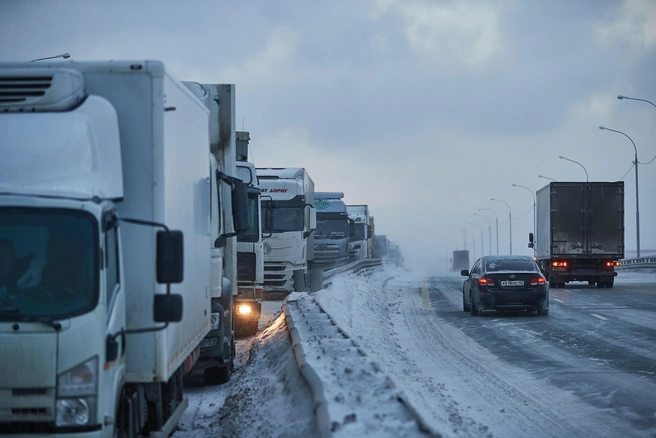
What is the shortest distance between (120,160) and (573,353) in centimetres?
1031

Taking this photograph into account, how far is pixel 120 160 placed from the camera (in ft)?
21.0

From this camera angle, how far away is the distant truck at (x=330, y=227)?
40406 millimetres

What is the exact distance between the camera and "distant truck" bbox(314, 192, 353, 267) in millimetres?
40406

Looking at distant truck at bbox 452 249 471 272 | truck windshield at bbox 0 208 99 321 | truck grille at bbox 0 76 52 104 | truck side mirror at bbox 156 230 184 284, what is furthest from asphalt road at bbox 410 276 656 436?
distant truck at bbox 452 249 471 272

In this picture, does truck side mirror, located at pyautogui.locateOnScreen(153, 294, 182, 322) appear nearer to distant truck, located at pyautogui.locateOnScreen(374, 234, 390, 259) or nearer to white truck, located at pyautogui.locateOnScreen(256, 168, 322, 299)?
white truck, located at pyautogui.locateOnScreen(256, 168, 322, 299)

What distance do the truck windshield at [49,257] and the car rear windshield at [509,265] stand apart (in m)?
17.7

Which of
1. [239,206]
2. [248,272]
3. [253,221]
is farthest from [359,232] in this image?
[239,206]

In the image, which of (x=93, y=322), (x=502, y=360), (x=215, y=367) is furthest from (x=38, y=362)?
(x=502, y=360)

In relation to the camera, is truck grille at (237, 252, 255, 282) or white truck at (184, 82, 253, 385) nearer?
white truck at (184, 82, 253, 385)

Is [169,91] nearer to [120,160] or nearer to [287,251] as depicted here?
[120,160]

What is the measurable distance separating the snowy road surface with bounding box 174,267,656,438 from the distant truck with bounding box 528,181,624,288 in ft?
43.9

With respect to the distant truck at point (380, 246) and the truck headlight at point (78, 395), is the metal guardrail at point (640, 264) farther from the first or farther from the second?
the truck headlight at point (78, 395)

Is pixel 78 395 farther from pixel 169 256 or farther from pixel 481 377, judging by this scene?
pixel 481 377

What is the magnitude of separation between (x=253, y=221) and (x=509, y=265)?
26.9 ft
